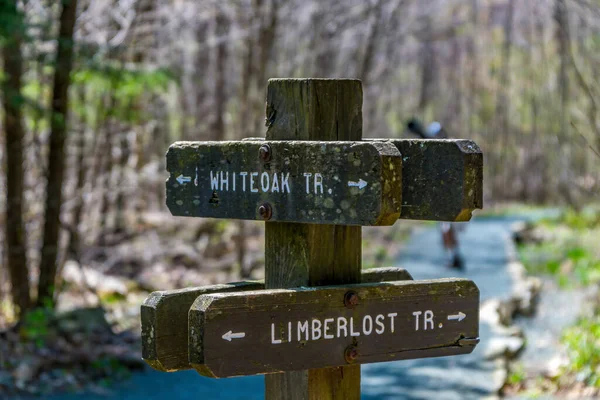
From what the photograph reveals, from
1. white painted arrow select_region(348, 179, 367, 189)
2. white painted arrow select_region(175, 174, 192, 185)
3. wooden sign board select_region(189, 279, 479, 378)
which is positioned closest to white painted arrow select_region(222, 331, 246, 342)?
wooden sign board select_region(189, 279, 479, 378)

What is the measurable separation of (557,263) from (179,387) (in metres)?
10.2

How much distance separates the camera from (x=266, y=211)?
3057mm

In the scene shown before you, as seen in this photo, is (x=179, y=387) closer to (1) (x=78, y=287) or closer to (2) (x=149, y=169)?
(1) (x=78, y=287)

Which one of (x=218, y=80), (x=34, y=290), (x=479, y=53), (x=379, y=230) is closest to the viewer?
(x=34, y=290)

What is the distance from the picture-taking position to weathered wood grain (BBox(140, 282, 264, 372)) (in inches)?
120

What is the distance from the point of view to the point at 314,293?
2.97 metres

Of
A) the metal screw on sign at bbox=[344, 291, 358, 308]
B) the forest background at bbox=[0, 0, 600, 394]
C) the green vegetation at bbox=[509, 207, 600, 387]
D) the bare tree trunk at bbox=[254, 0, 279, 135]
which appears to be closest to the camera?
the metal screw on sign at bbox=[344, 291, 358, 308]

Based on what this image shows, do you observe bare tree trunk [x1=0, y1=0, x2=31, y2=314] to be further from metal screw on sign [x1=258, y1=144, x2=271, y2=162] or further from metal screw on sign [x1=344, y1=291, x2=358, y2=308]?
metal screw on sign [x1=344, y1=291, x2=358, y2=308]

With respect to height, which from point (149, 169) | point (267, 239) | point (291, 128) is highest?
point (291, 128)

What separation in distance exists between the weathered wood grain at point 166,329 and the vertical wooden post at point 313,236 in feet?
1.06

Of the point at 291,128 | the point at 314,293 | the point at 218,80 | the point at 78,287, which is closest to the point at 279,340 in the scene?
the point at 314,293

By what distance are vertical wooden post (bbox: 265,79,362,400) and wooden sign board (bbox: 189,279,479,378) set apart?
12 cm

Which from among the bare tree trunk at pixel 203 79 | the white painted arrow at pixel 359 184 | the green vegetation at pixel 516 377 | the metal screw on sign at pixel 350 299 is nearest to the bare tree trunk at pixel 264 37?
the bare tree trunk at pixel 203 79

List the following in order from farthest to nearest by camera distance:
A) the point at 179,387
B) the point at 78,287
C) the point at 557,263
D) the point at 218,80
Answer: the point at 218,80, the point at 557,263, the point at 78,287, the point at 179,387
